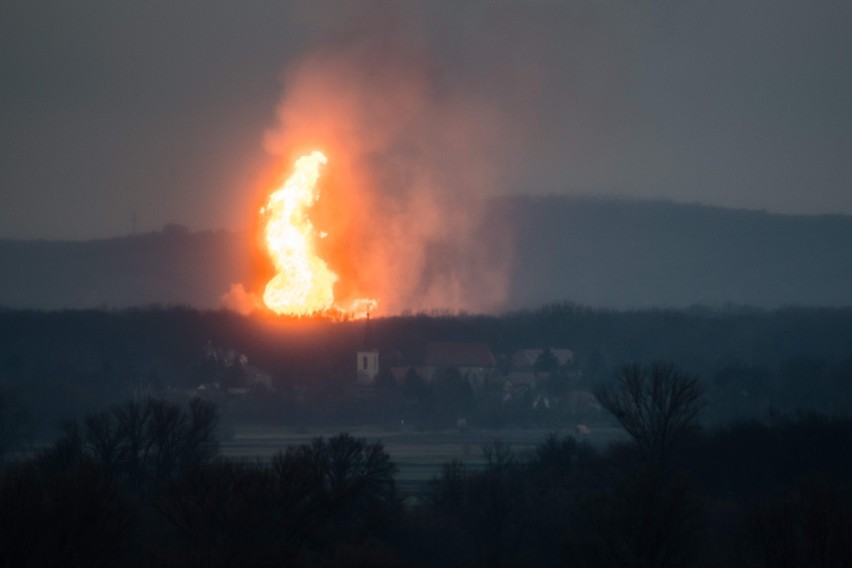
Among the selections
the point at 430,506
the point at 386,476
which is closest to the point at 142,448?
the point at 386,476

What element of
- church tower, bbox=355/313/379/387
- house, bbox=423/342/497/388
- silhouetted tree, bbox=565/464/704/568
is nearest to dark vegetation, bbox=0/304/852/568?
silhouetted tree, bbox=565/464/704/568

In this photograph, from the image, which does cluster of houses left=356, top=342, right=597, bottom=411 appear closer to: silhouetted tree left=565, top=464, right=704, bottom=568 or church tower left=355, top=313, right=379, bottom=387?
church tower left=355, top=313, right=379, bottom=387

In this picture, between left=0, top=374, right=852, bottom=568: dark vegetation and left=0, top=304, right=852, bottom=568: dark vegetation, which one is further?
left=0, top=304, right=852, bottom=568: dark vegetation

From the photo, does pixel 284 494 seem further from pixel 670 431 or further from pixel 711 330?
pixel 711 330

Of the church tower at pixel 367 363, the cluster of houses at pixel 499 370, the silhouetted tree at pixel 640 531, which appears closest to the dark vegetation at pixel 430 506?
the silhouetted tree at pixel 640 531

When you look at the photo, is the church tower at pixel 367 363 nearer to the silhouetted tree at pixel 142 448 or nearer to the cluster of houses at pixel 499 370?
the cluster of houses at pixel 499 370

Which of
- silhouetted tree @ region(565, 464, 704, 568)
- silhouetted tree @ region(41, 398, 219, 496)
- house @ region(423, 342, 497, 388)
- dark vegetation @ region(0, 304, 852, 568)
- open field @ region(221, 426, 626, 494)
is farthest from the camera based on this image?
house @ region(423, 342, 497, 388)

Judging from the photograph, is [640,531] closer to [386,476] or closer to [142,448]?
[386,476]

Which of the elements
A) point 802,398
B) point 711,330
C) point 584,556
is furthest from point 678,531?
point 711,330
